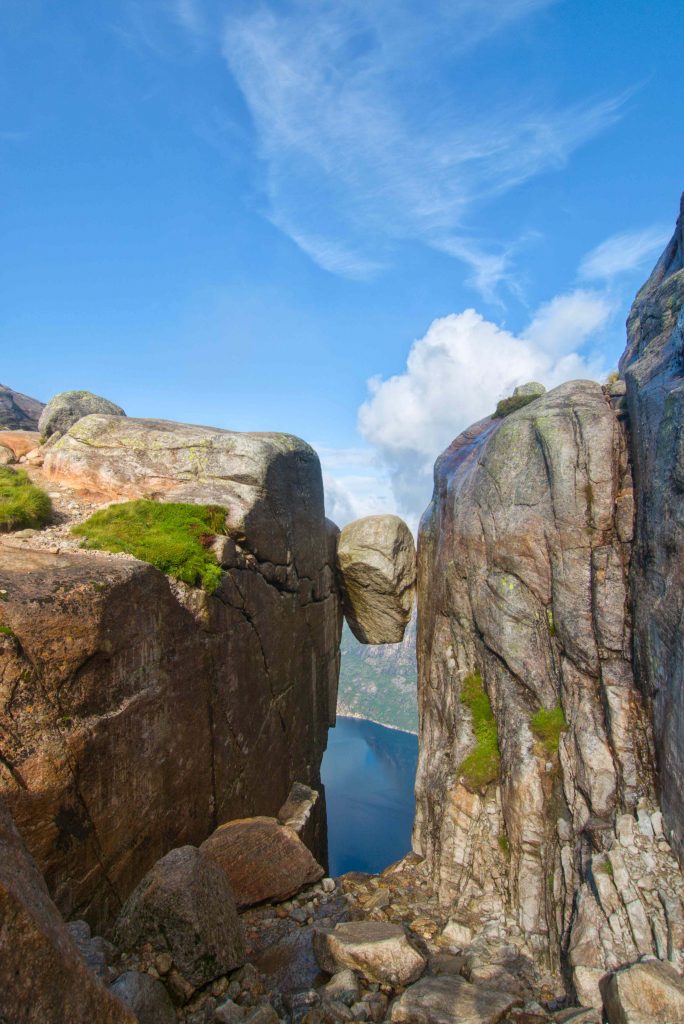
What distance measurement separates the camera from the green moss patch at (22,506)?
13.8 meters

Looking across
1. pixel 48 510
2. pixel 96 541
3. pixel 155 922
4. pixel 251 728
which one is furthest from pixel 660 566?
pixel 48 510

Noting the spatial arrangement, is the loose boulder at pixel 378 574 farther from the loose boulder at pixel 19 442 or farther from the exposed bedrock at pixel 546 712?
the loose boulder at pixel 19 442

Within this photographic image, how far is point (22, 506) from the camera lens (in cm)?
1416

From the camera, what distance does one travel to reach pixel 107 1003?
5.24 metres

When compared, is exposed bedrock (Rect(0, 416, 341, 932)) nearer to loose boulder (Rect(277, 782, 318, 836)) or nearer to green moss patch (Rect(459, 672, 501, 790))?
loose boulder (Rect(277, 782, 318, 836))

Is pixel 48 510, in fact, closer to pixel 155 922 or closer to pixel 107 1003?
pixel 155 922

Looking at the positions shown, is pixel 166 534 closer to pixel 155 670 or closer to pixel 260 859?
pixel 155 670

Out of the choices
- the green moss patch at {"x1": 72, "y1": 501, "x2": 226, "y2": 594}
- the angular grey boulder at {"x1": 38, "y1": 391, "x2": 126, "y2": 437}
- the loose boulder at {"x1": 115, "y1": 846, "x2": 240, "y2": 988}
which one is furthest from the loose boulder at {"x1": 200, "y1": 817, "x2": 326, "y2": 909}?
the angular grey boulder at {"x1": 38, "y1": 391, "x2": 126, "y2": 437}

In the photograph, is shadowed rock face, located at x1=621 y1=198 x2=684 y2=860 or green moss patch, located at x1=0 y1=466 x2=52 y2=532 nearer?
shadowed rock face, located at x1=621 y1=198 x2=684 y2=860

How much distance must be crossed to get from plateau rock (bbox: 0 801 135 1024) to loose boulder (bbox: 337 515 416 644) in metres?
20.4

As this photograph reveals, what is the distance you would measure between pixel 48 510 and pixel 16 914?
1233 cm

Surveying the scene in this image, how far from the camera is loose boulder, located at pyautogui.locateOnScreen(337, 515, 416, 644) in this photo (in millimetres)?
25422

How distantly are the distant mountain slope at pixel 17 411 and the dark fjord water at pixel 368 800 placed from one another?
171 feet

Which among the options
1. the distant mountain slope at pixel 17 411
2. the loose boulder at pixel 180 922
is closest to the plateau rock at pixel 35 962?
the loose boulder at pixel 180 922
